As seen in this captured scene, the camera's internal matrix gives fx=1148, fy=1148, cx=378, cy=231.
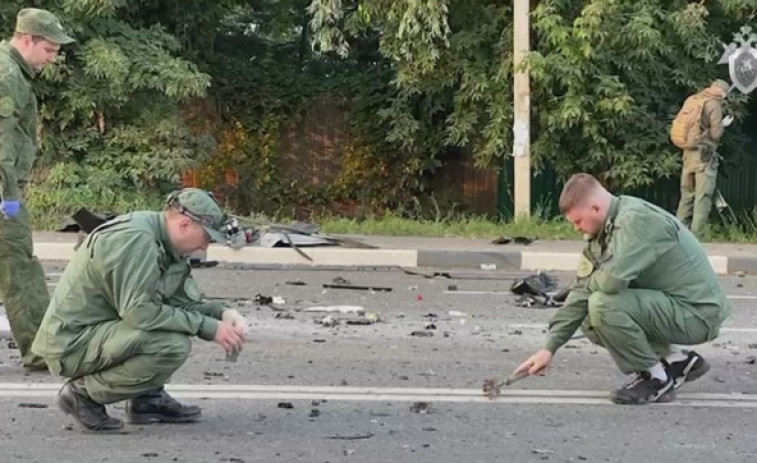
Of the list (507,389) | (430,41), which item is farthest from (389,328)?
(430,41)

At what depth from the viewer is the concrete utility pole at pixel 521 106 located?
1448cm

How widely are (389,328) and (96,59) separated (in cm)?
797

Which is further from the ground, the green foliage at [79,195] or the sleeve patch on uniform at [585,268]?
the sleeve patch on uniform at [585,268]

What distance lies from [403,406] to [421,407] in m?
0.10

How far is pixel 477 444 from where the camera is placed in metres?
4.95

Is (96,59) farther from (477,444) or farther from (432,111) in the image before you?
(477,444)

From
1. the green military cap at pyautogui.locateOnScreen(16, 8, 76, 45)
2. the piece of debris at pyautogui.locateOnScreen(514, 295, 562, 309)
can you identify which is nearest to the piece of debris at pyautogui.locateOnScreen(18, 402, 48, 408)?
the green military cap at pyautogui.locateOnScreen(16, 8, 76, 45)

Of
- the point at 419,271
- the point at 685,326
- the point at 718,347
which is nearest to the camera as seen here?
the point at 685,326

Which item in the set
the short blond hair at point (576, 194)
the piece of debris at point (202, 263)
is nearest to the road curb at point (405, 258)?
the piece of debris at point (202, 263)

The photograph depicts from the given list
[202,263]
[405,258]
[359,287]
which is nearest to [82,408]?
[359,287]

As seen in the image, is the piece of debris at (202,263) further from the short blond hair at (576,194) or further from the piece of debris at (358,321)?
the short blond hair at (576,194)

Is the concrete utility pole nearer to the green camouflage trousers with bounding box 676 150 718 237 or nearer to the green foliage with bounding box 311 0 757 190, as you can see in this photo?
the green foliage with bounding box 311 0 757 190

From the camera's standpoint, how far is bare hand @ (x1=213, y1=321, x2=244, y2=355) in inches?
185

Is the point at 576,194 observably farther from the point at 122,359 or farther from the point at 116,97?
the point at 116,97
